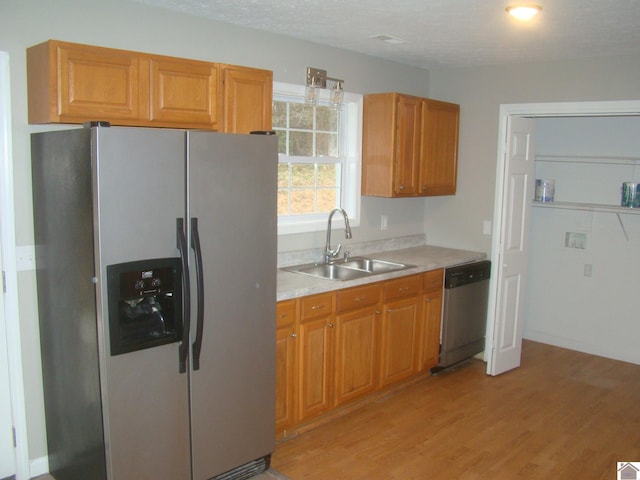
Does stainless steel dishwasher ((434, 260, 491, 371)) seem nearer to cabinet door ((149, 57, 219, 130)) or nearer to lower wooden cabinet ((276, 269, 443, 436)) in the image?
lower wooden cabinet ((276, 269, 443, 436))

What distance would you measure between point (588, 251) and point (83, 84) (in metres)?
4.42

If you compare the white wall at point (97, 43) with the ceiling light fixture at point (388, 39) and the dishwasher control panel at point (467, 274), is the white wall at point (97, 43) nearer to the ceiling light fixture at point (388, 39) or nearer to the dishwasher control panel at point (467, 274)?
the ceiling light fixture at point (388, 39)

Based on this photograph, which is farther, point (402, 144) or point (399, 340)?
point (402, 144)

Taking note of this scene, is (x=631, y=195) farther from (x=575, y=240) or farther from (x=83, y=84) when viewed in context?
(x=83, y=84)

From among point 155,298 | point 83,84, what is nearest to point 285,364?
point 155,298

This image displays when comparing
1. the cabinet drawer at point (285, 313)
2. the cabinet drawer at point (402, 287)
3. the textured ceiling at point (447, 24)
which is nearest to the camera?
the textured ceiling at point (447, 24)

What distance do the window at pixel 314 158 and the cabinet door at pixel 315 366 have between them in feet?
2.66

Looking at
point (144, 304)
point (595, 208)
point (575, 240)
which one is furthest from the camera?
point (575, 240)

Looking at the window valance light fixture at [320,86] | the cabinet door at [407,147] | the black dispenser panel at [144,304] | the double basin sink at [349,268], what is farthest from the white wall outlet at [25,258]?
the cabinet door at [407,147]

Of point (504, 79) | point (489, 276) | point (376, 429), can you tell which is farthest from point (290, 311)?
point (504, 79)

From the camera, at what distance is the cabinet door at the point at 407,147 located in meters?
4.21

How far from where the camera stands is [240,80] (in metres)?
3.09

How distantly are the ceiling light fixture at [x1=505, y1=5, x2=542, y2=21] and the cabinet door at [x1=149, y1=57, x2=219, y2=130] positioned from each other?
60.8 inches

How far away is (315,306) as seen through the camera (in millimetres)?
3369
